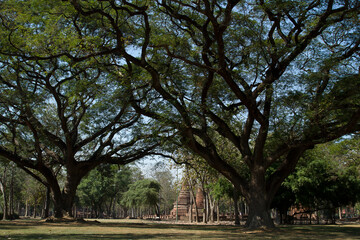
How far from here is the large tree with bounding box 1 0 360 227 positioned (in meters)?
13.0

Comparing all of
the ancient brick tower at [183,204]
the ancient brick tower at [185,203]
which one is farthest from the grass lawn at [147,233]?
the ancient brick tower at [183,204]

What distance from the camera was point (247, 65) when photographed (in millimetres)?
15961

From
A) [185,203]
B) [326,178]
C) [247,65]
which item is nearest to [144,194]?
[185,203]

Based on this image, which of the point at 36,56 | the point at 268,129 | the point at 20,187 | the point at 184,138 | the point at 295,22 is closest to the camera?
the point at 36,56

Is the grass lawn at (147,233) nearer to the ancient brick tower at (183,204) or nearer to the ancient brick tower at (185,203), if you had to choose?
the ancient brick tower at (185,203)

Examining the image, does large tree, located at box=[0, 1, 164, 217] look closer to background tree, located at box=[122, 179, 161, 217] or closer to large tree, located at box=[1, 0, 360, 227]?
large tree, located at box=[1, 0, 360, 227]

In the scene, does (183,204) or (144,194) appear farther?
(144,194)

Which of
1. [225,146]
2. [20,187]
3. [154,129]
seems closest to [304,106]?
[154,129]

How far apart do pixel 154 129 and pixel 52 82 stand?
8.25 metres

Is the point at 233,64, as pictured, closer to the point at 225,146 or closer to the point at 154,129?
the point at 154,129

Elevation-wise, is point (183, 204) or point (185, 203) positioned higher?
point (185, 203)

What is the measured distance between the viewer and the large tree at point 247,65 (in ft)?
A: 42.7

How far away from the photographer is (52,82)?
19.8m

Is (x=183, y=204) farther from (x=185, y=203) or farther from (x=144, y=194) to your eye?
(x=144, y=194)
